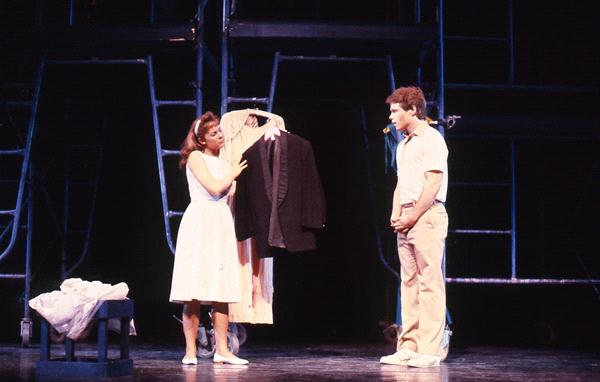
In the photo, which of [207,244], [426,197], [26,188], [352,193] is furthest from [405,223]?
[26,188]

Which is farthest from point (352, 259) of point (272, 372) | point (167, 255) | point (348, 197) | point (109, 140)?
point (272, 372)

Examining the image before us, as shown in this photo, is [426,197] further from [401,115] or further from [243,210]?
[243,210]

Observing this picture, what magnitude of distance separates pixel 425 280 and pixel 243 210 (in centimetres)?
137

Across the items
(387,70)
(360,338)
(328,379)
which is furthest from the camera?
(360,338)

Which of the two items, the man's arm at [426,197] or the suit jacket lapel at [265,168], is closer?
the man's arm at [426,197]

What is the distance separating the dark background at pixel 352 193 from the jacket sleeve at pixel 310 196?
5.21 feet

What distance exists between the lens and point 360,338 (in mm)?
8477

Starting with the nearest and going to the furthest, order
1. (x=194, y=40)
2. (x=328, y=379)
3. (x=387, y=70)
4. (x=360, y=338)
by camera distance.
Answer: (x=328, y=379) < (x=194, y=40) < (x=387, y=70) < (x=360, y=338)

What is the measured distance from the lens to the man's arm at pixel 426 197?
6137mm

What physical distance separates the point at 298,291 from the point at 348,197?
101 cm

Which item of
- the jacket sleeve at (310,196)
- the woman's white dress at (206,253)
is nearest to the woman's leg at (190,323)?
the woman's white dress at (206,253)

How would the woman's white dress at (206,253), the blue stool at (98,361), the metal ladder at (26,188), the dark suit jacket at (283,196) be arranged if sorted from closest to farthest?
the blue stool at (98,361), the woman's white dress at (206,253), the dark suit jacket at (283,196), the metal ladder at (26,188)

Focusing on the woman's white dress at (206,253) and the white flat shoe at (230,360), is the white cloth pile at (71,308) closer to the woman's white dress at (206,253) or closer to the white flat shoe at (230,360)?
the woman's white dress at (206,253)

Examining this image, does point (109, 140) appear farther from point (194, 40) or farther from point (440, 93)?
point (440, 93)
